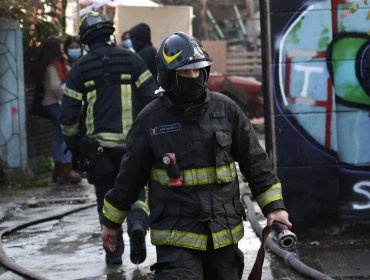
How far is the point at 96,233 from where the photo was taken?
9.28 meters

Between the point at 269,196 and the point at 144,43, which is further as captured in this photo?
the point at 144,43

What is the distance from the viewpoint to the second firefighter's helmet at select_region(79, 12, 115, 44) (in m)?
7.53

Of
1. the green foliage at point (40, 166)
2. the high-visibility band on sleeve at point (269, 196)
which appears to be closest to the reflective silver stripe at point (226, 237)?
the high-visibility band on sleeve at point (269, 196)

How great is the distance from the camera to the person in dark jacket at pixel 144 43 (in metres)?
10.7

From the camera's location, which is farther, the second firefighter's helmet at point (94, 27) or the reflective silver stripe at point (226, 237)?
the second firefighter's helmet at point (94, 27)

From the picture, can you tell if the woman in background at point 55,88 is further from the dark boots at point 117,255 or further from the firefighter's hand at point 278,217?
the firefighter's hand at point 278,217

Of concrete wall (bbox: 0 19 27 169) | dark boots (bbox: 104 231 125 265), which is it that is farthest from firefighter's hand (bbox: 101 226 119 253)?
concrete wall (bbox: 0 19 27 169)

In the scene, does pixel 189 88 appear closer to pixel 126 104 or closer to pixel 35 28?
pixel 126 104

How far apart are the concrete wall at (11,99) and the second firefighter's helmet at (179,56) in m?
8.45

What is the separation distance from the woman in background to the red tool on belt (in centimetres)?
841

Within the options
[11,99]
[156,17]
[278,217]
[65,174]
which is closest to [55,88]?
[11,99]

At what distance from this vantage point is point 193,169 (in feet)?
15.5

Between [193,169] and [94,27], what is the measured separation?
10.1 feet

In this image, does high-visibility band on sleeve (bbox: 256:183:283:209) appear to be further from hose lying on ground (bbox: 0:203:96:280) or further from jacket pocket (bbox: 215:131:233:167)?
hose lying on ground (bbox: 0:203:96:280)
